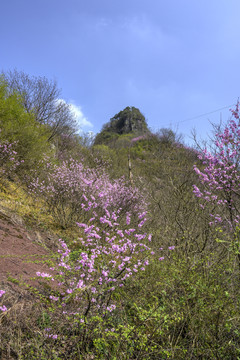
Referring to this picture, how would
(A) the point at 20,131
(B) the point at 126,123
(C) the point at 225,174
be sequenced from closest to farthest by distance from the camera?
(C) the point at 225,174 < (A) the point at 20,131 < (B) the point at 126,123

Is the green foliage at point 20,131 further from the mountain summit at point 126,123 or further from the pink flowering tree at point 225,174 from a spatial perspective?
the mountain summit at point 126,123

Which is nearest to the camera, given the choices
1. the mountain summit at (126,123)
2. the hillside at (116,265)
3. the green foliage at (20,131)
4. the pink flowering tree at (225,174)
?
the hillside at (116,265)

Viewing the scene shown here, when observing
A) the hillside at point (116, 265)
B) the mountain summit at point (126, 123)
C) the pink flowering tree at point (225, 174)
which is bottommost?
the hillside at point (116, 265)

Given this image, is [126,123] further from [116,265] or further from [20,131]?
[116,265]

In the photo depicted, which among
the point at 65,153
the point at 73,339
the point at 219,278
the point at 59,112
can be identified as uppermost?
the point at 59,112

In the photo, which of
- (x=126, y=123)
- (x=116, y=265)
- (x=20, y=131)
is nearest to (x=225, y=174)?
(x=116, y=265)

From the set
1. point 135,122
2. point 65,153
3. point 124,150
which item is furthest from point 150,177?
point 135,122

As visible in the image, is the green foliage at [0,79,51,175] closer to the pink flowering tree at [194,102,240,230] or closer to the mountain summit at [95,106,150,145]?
the pink flowering tree at [194,102,240,230]

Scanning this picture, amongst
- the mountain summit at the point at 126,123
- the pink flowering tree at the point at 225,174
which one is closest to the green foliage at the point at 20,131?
the pink flowering tree at the point at 225,174

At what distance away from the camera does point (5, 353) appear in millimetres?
2385

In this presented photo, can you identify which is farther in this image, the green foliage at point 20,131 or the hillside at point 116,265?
the green foliage at point 20,131

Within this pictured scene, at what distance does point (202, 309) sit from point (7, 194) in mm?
8323

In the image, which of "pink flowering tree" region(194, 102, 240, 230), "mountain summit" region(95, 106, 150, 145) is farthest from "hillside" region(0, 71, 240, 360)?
"mountain summit" region(95, 106, 150, 145)

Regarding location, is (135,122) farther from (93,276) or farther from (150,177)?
(93,276)
